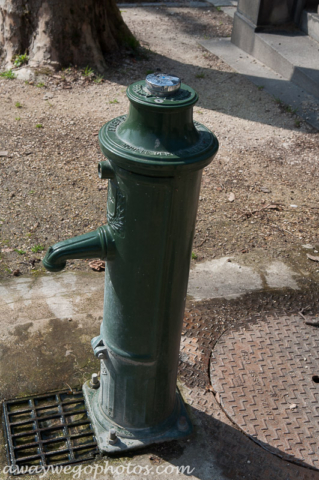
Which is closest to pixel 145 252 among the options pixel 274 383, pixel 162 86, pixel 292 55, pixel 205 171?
pixel 162 86

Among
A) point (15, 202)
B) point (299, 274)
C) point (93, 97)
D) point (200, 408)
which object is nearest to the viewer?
point (200, 408)

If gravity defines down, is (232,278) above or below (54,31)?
below

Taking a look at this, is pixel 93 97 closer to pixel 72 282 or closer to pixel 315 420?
pixel 72 282

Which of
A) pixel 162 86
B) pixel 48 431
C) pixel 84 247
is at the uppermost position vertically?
pixel 162 86

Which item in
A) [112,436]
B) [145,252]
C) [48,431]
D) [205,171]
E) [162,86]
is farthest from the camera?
[205,171]

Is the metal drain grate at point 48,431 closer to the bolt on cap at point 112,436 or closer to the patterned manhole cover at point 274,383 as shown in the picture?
the bolt on cap at point 112,436

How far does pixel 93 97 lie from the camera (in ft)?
24.3

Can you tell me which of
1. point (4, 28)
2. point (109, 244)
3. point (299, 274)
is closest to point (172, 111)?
point (109, 244)

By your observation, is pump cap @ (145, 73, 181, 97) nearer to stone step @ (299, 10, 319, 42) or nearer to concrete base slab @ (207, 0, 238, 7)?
stone step @ (299, 10, 319, 42)

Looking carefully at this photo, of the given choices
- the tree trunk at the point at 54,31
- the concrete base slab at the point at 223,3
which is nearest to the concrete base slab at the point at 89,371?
→ the tree trunk at the point at 54,31

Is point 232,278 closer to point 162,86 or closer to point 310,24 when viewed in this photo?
point 162,86

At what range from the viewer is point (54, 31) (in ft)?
24.9

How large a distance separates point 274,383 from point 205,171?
3.19m

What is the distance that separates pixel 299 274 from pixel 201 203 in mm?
1441
